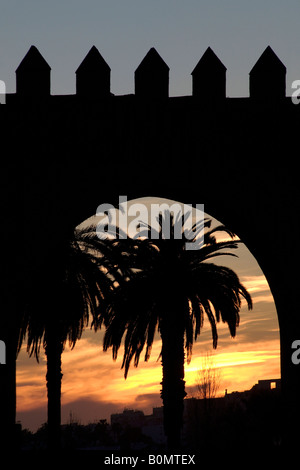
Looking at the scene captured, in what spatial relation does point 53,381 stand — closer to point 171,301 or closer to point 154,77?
point 171,301

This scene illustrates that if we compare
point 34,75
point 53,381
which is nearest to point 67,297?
point 53,381

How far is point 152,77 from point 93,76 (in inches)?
63.0

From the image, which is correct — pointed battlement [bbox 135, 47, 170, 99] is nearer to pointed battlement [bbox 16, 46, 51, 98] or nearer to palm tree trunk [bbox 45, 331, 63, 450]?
pointed battlement [bbox 16, 46, 51, 98]

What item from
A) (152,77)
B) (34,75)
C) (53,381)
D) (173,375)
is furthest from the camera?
(53,381)

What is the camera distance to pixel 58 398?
28.5 metres

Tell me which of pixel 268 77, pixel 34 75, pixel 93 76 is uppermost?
pixel 34 75

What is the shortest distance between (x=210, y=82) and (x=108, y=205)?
4.43 meters

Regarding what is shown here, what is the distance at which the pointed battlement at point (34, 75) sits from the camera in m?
25.5

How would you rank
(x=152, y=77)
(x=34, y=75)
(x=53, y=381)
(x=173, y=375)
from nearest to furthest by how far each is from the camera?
1. (x=152, y=77)
2. (x=34, y=75)
3. (x=173, y=375)
4. (x=53, y=381)

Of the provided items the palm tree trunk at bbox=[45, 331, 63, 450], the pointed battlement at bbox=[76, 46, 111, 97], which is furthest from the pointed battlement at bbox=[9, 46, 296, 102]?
the palm tree trunk at bbox=[45, 331, 63, 450]

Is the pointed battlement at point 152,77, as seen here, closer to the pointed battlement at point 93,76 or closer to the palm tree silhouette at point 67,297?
the pointed battlement at point 93,76

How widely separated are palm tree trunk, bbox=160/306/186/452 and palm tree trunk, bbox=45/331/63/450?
3312mm

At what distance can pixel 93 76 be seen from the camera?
25375 millimetres
